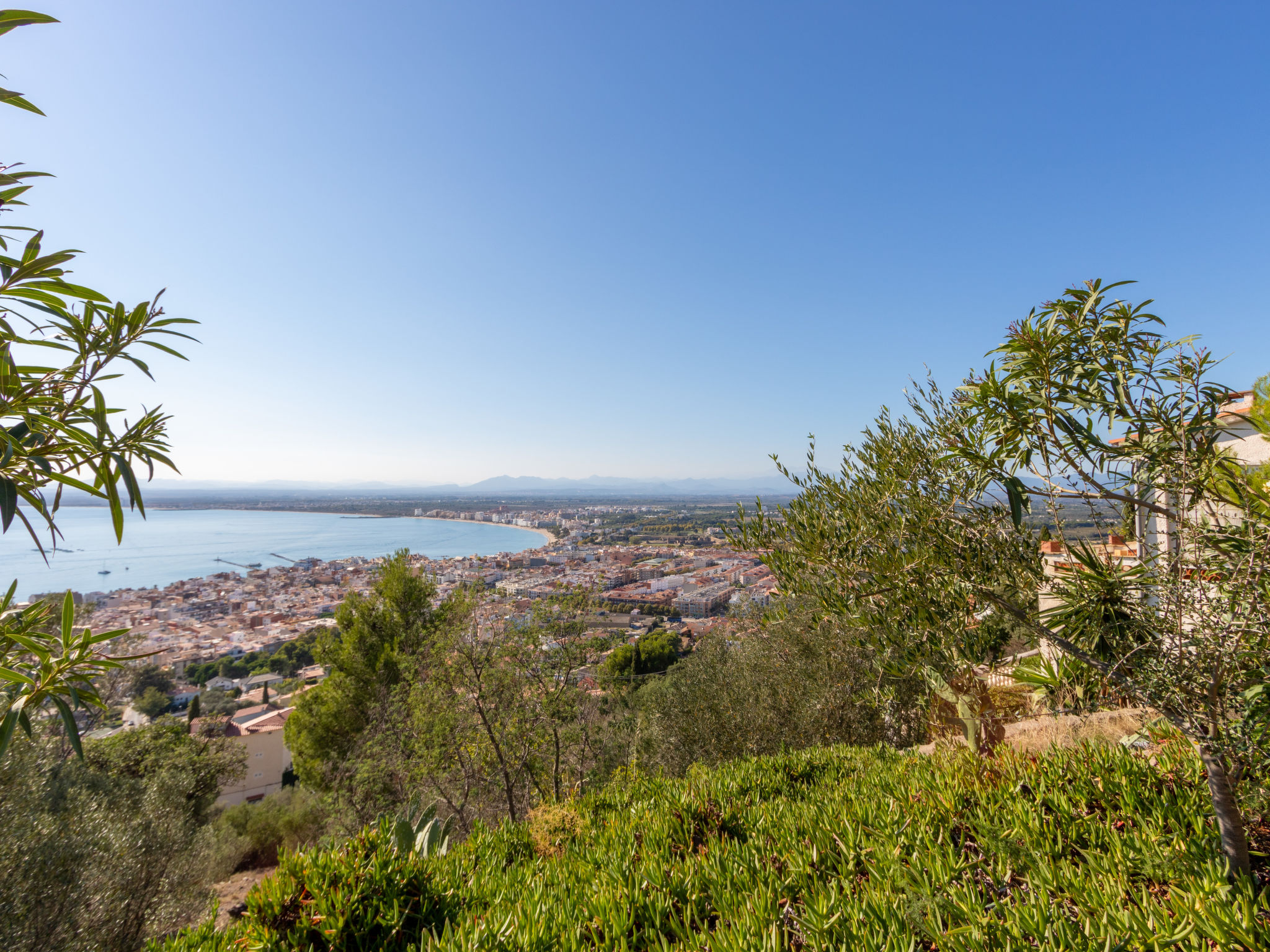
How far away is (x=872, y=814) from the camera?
3.52 m

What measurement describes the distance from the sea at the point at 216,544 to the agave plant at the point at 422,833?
2353 cm

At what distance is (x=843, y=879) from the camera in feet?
8.80

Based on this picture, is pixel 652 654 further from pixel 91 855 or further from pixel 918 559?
pixel 918 559

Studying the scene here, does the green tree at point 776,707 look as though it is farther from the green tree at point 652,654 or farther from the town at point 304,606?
the green tree at point 652,654

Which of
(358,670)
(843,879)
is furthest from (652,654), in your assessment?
(843,879)

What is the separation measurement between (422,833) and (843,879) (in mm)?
3782

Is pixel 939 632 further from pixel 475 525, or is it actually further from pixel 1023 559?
pixel 475 525

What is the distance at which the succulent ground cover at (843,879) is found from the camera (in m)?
2.10

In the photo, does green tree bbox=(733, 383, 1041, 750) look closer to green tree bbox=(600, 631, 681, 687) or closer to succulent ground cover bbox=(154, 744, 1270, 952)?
succulent ground cover bbox=(154, 744, 1270, 952)

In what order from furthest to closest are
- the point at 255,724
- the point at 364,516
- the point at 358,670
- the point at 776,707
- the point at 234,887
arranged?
the point at 364,516
the point at 255,724
the point at 358,670
the point at 234,887
the point at 776,707

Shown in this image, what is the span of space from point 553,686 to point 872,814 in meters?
7.98

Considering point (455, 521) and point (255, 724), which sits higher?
point (455, 521)

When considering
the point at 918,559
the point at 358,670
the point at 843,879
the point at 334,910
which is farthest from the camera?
the point at 358,670

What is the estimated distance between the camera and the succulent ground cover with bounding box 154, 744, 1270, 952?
6.89 ft
